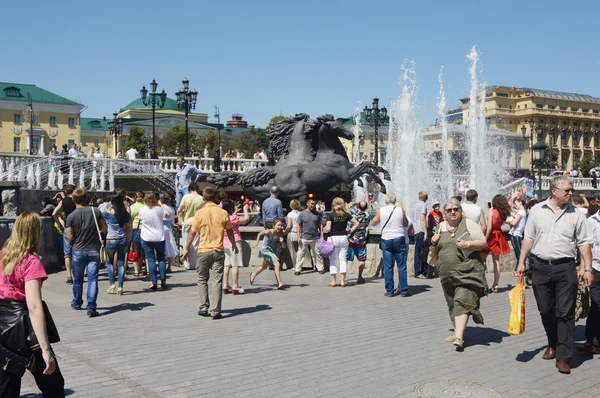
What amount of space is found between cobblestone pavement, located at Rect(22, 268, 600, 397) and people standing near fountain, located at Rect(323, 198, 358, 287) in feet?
4.55

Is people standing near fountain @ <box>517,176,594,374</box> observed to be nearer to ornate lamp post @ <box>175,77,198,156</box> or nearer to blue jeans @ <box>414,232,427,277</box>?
blue jeans @ <box>414,232,427,277</box>

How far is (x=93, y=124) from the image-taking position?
11519cm

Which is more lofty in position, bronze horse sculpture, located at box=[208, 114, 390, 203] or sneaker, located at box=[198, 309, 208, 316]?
bronze horse sculpture, located at box=[208, 114, 390, 203]

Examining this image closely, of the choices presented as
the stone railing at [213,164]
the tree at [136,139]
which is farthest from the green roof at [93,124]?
the stone railing at [213,164]

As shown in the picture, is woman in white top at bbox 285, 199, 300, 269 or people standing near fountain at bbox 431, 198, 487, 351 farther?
woman in white top at bbox 285, 199, 300, 269

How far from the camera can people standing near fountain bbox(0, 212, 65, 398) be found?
4129 mm

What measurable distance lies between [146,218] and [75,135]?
90.1 meters

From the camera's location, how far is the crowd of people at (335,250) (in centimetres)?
436

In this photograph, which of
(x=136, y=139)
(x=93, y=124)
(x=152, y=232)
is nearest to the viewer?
(x=152, y=232)

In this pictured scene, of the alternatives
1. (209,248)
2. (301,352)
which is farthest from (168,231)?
(301,352)

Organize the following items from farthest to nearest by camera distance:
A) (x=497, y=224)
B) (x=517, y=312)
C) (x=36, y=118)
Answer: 1. (x=36, y=118)
2. (x=497, y=224)
3. (x=517, y=312)

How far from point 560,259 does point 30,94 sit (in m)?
96.9

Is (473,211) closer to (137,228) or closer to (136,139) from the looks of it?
(137,228)

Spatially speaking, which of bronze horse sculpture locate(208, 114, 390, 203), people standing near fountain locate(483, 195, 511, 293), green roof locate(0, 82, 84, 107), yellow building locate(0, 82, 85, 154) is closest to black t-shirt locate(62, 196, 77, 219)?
bronze horse sculpture locate(208, 114, 390, 203)
